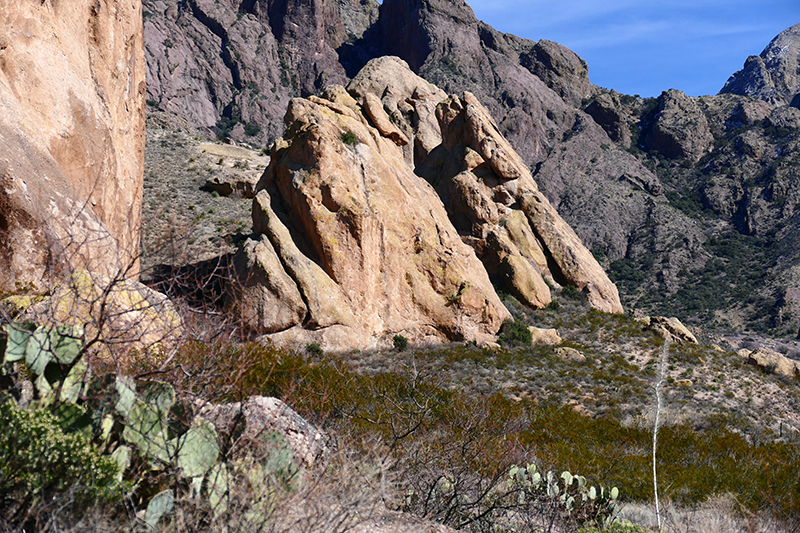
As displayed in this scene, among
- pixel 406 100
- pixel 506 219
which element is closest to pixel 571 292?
pixel 506 219

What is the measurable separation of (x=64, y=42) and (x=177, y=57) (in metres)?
83.7

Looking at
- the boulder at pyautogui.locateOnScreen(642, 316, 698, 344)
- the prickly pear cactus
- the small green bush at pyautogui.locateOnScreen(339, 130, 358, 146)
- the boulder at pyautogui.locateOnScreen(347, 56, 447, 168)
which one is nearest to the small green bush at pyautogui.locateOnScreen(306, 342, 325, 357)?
the small green bush at pyautogui.locateOnScreen(339, 130, 358, 146)

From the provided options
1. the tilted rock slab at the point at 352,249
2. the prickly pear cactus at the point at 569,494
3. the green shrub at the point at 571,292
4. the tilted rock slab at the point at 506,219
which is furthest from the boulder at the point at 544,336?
the prickly pear cactus at the point at 569,494

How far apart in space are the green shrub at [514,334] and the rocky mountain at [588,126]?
55.4 feet

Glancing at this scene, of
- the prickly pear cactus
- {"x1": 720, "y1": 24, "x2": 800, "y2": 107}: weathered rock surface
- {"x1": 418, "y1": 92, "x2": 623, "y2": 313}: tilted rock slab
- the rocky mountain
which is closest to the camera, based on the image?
the prickly pear cactus

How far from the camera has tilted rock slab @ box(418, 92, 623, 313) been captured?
87.6 ft

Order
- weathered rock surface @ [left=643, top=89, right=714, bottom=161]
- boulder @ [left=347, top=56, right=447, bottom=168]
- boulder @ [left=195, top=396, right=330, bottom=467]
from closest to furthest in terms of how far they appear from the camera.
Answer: boulder @ [left=195, top=396, right=330, bottom=467]
boulder @ [left=347, top=56, right=447, bottom=168]
weathered rock surface @ [left=643, top=89, right=714, bottom=161]

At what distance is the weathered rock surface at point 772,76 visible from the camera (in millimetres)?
115500

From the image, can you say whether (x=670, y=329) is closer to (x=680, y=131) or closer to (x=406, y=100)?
(x=406, y=100)

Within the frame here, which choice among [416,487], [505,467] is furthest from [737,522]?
[416,487]

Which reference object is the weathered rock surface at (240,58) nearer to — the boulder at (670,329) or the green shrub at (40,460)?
the boulder at (670,329)

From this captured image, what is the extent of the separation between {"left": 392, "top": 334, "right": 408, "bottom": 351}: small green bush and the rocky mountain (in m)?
19.0

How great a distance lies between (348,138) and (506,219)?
1177 centimetres

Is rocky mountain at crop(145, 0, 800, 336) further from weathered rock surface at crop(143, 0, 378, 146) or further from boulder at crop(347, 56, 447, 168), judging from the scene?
boulder at crop(347, 56, 447, 168)
